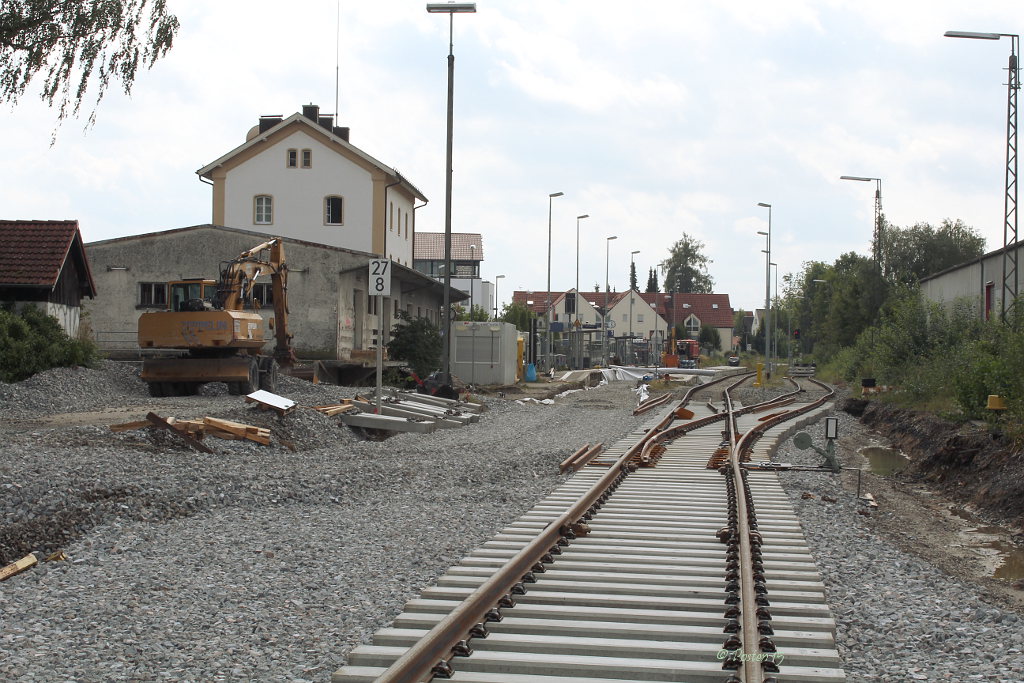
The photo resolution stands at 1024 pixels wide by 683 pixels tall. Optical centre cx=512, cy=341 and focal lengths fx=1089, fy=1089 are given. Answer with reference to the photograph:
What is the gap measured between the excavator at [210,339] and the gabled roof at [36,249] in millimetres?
3235

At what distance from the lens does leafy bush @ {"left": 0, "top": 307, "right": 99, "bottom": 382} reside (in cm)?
2448

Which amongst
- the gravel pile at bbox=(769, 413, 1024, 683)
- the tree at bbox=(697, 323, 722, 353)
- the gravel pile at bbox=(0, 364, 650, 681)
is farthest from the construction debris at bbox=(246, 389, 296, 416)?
the tree at bbox=(697, 323, 722, 353)

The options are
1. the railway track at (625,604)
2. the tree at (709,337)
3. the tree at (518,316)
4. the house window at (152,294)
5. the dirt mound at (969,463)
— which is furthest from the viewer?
the tree at (709,337)

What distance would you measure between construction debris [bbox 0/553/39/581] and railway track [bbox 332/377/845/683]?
3094 mm

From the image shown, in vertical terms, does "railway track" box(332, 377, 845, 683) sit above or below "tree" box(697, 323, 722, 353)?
below

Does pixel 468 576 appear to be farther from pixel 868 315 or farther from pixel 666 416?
pixel 868 315

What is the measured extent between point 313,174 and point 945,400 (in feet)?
109

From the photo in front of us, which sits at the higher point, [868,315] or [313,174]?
[313,174]

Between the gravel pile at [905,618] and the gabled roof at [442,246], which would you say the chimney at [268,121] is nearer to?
the gabled roof at [442,246]

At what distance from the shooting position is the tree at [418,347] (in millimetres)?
37438

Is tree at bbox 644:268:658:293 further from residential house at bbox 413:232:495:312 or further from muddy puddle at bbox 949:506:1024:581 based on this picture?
muddy puddle at bbox 949:506:1024:581

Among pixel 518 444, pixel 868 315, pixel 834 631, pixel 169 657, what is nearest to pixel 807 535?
pixel 834 631

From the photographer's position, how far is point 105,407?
21984mm

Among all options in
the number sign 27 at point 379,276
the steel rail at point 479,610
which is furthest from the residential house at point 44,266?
the steel rail at point 479,610
